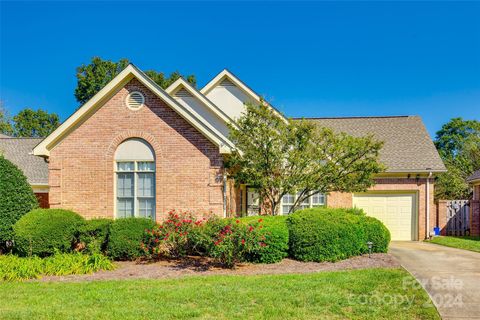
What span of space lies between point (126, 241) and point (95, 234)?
3.92ft

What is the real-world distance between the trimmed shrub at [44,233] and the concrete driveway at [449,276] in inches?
382

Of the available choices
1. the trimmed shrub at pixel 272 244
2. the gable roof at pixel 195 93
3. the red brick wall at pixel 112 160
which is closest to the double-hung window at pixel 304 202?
the gable roof at pixel 195 93

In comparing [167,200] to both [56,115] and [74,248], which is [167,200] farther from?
[56,115]

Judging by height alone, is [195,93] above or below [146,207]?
above

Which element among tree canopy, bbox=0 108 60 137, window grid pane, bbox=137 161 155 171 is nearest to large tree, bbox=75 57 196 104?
tree canopy, bbox=0 108 60 137

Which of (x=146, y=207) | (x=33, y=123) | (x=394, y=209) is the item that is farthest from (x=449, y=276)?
(x=33, y=123)

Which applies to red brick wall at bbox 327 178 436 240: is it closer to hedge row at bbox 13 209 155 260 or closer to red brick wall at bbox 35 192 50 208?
hedge row at bbox 13 209 155 260

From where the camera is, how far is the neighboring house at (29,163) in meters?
20.3

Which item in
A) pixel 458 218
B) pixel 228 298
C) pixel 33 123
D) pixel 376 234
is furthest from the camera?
pixel 33 123

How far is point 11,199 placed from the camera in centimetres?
1222

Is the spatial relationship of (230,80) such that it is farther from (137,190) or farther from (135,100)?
(137,190)

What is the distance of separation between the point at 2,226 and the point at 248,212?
8971mm

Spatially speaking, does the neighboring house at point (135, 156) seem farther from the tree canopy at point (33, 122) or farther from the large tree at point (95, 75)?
the tree canopy at point (33, 122)

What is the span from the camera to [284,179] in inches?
474
